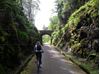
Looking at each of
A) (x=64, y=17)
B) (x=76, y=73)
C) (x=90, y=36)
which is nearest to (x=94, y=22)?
(x=90, y=36)

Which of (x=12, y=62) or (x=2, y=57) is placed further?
(x=12, y=62)

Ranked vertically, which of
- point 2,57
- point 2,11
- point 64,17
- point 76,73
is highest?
point 64,17

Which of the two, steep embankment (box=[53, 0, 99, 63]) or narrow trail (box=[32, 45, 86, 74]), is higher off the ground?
steep embankment (box=[53, 0, 99, 63])

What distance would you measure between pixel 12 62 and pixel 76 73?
3751mm

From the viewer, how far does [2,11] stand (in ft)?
→ 50.1

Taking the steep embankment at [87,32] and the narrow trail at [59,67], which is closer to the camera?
the narrow trail at [59,67]

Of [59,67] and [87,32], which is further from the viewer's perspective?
[87,32]

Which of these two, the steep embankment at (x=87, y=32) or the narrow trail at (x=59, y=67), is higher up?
the steep embankment at (x=87, y=32)

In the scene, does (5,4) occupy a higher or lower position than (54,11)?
lower

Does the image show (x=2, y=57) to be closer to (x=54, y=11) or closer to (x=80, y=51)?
(x=80, y=51)

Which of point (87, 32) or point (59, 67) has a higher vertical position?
point (87, 32)

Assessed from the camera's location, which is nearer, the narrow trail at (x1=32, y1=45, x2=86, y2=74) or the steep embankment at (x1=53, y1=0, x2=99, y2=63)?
the narrow trail at (x1=32, y1=45, x2=86, y2=74)

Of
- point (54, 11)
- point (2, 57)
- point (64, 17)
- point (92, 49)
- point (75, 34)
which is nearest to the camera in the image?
point (2, 57)

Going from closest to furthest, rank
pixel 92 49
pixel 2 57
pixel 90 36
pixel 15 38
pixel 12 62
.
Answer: pixel 2 57 < pixel 12 62 < pixel 15 38 < pixel 92 49 < pixel 90 36
